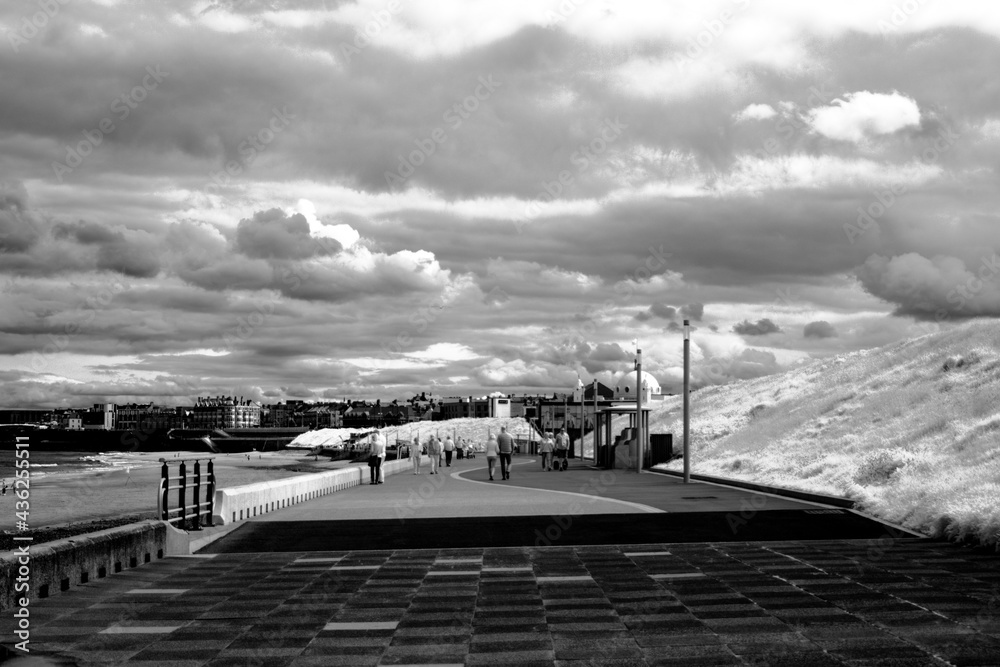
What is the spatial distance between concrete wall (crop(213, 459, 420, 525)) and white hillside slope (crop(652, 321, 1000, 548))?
10539mm

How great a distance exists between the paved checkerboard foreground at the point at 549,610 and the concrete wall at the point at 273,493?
430 cm

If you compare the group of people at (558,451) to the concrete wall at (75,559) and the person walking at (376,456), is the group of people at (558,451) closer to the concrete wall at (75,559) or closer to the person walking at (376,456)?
the person walking at (376,456)

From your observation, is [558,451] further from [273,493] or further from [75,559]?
[75,559]

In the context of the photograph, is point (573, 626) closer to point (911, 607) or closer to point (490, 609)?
point (490, 609)

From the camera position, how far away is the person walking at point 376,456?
31500mm

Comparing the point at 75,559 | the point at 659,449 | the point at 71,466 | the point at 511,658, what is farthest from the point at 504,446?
the point at 71,466

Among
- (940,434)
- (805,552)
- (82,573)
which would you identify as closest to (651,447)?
(940,434)

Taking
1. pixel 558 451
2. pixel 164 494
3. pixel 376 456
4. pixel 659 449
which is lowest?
pixel 558 451

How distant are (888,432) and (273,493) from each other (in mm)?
20501

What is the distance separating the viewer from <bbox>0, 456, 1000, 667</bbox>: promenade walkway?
7.43 meters

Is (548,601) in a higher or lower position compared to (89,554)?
lower

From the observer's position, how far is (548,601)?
9.61m

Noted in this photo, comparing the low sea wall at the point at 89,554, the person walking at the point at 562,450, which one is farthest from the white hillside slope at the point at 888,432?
the low sea wall at the point at 89,554

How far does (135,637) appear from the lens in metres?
8.18
